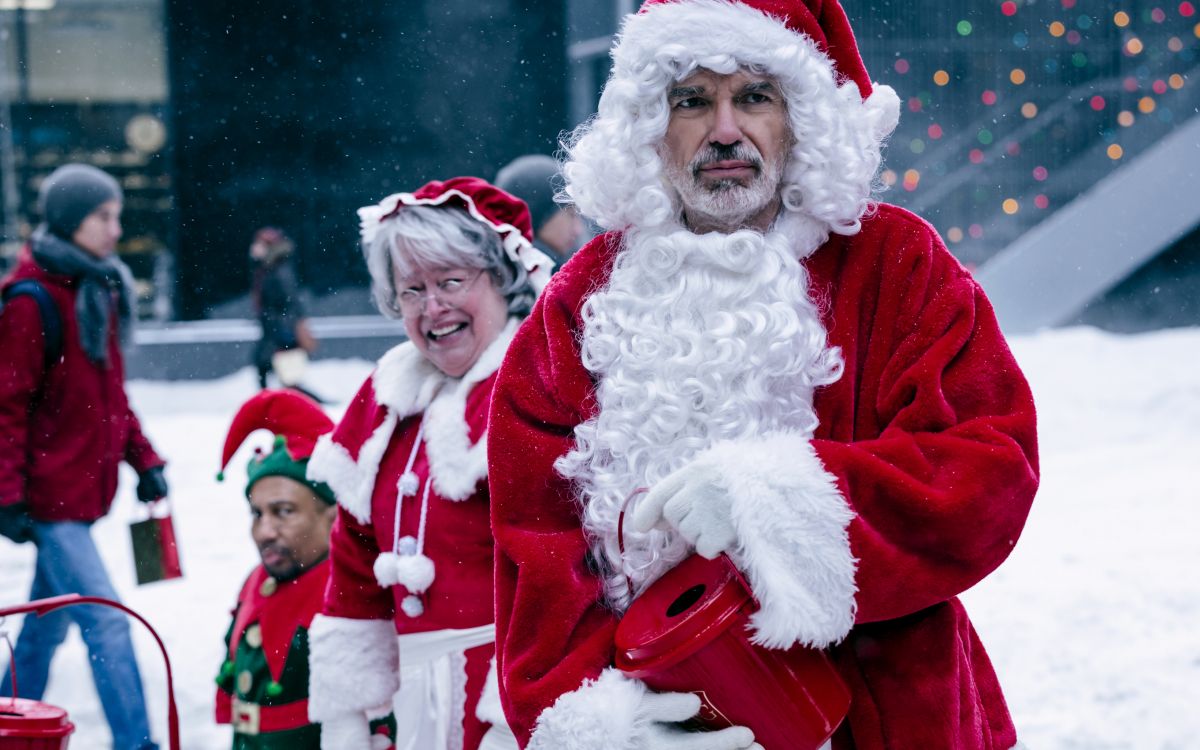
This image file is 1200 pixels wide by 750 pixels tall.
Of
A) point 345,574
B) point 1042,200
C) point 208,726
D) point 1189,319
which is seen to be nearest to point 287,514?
point 345,574

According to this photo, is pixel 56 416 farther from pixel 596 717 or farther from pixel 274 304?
pixel 274 304

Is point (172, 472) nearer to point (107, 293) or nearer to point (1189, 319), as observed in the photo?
point (107, 293)

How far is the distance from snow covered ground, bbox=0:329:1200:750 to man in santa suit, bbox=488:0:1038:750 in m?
2.99

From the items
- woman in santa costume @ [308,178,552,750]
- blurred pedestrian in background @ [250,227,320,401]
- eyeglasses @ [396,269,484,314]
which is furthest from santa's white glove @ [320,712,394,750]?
blurred pedestrian in background @ [250,227,320,401]

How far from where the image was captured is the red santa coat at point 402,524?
2.44 m

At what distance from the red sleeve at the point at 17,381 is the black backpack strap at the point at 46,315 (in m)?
0.02

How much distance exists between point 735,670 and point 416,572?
1023 millimetres

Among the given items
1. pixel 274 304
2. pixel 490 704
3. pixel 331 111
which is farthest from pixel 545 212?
pixel 331 111

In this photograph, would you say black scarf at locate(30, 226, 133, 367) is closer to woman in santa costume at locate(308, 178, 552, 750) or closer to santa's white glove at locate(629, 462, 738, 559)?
woman in santa costume at locate(308, 178, 552, 750)

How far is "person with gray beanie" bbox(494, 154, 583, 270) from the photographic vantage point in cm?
394

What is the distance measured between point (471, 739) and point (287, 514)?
3.09 ft

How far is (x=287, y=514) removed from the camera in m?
3.09

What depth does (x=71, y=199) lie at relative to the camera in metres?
4.04

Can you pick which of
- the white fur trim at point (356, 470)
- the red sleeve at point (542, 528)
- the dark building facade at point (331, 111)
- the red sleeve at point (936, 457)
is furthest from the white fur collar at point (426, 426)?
the dark building facade at point (331, 111)
